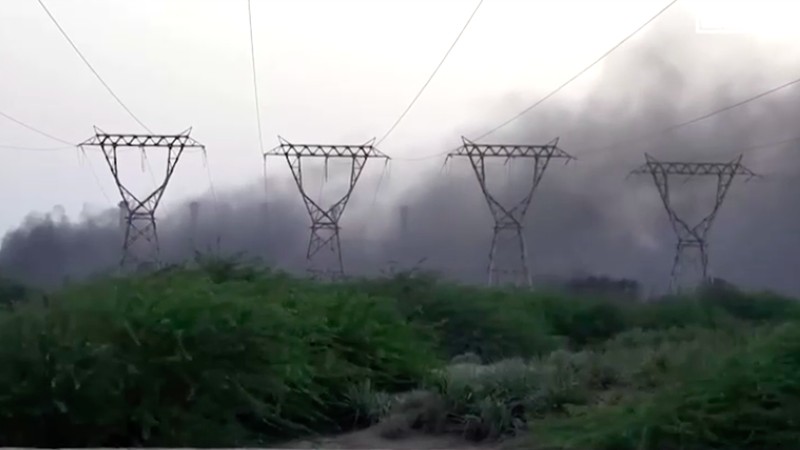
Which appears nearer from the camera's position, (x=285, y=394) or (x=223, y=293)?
(x=285, y=394)

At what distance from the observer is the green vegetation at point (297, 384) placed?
44.0 ft

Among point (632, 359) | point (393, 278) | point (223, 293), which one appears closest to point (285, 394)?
point (223, 293)

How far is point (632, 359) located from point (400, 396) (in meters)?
4.90

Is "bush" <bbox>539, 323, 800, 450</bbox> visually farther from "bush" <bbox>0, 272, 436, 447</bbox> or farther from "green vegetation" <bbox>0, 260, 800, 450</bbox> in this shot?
"bush" <bbox>0, 272, 436, 447</bbox>

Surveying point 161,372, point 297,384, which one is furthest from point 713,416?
point 161,372

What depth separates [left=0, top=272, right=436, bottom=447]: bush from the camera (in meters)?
14.3

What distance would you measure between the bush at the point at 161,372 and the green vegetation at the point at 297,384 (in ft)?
0.06

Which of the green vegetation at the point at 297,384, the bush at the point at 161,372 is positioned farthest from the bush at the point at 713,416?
the bush at the point at 161,372

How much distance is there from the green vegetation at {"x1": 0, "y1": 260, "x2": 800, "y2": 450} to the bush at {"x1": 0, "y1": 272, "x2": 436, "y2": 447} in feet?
0.06

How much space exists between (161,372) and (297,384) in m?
2.21

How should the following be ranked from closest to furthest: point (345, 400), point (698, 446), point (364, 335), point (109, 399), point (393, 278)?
1. point (698, 446)
2. point (109, 399)
3. point (345, 400)
4. point (364, 335)
5. point (393, 278)

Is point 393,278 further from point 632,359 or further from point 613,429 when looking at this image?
point 613,429

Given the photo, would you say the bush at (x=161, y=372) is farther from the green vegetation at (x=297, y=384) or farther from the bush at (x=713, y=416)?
the bush at (x=713, y=416)

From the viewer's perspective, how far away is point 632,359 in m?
21.1
